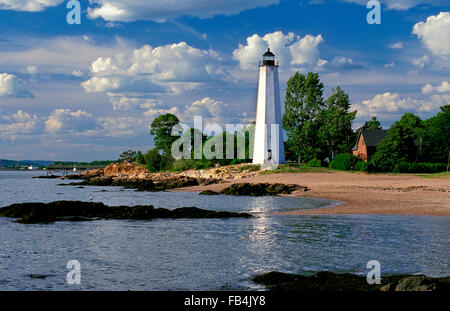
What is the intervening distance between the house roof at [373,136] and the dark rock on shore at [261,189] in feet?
113

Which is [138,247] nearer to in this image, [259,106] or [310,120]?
[259,106]

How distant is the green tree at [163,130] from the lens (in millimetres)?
86156

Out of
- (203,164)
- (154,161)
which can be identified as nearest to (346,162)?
(203,164)

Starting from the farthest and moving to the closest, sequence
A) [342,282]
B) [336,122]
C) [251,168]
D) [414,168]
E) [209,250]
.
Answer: [336,122]
[251,168]
[414,168]
[209,250]
[342,282]

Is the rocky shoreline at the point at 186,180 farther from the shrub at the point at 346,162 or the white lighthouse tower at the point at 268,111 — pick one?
the shrub at the point at 346,162

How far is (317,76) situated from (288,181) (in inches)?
1137

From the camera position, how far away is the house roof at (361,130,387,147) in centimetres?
7138

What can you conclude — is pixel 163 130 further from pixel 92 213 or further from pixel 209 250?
pixel 209 250

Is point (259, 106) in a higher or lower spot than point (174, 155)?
higher

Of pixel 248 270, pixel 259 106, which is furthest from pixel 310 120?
pixel 248 270

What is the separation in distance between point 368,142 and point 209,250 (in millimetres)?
61374

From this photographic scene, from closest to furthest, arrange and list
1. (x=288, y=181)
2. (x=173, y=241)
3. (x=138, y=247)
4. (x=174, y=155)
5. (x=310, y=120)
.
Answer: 1. (x=138, y=247)
2. (x=173, y=241)
3. (x=288, y=181)
4. (x=310, y=120)
5. (x=174, y=155)

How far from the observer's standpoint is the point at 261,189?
41125mm
